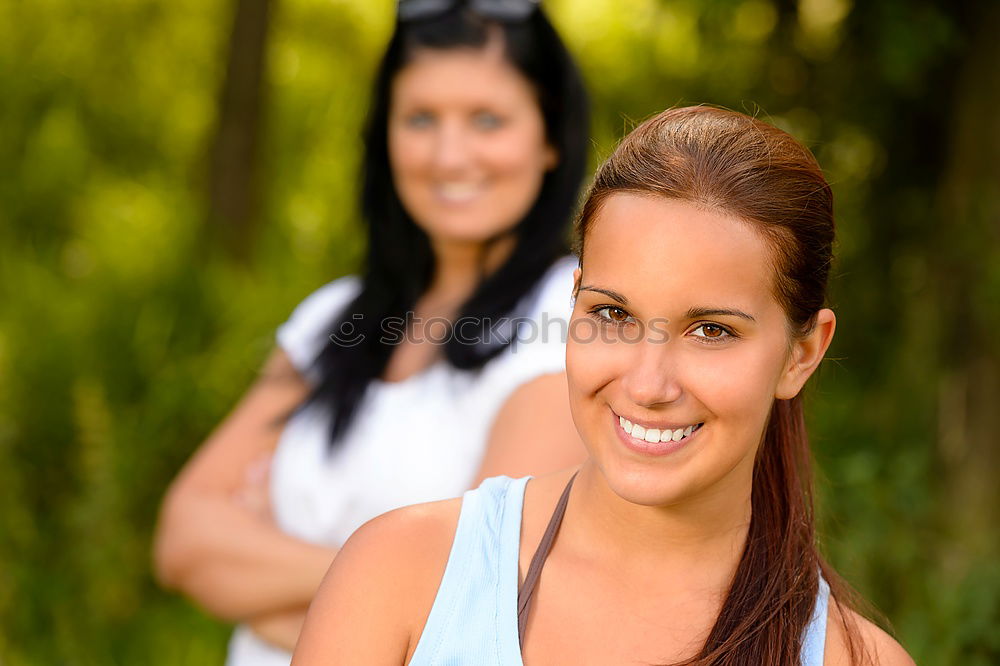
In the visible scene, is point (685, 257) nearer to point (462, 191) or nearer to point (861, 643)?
point (861, 643)

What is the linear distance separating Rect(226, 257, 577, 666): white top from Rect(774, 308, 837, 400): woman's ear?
0.55 meters

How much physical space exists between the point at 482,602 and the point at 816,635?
41cm

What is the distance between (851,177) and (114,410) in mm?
2688

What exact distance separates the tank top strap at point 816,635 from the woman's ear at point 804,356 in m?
A: 0.26

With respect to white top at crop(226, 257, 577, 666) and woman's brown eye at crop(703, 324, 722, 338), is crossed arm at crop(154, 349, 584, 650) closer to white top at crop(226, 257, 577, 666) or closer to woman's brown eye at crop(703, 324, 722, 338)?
white top at crop(226, 257, 577, 666)

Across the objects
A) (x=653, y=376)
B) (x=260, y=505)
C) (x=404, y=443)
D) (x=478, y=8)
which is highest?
(x=478, y=8)

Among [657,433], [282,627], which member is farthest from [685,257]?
[282,627]

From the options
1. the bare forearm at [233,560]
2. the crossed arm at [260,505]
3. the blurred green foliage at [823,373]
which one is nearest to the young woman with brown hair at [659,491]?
the crossed arm at [260,505]

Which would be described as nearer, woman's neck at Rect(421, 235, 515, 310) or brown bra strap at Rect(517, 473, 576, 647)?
brown bra strap at Rect(517, 473, 576, 647)

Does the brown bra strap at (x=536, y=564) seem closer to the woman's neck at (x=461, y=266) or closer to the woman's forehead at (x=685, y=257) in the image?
the woman's forehead at (x=685, y=257)

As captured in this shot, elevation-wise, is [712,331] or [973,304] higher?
[712,331]

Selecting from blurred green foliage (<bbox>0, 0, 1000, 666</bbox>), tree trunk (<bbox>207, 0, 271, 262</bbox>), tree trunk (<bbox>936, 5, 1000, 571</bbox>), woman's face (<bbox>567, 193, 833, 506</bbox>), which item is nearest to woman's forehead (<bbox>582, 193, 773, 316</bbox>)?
woman's face (<bbox>567, 193, 833, 506</bbox>)

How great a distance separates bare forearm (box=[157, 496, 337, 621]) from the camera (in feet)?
6.62

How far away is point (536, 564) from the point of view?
1.46 m
